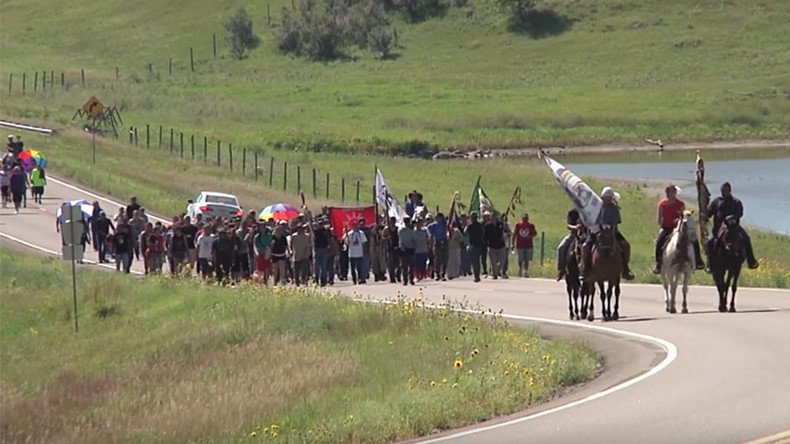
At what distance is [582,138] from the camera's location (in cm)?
9150

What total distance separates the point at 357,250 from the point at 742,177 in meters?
40.6

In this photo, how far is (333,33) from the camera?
128m

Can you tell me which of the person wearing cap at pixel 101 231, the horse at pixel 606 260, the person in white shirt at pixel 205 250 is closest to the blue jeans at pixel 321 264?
the person in white shirt at pixel 205 250

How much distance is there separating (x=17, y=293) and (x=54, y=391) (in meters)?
10.5

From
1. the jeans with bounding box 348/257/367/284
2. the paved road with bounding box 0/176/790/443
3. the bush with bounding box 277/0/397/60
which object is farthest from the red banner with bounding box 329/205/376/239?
the bush with bounding box 277/0/397/60

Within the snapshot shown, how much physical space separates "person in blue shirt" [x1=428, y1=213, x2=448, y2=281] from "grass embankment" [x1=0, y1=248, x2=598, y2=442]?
18.7 ft

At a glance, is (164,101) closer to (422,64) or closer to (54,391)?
(422,64)

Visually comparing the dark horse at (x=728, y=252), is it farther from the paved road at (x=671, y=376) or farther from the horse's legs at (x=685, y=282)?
the paved road at (x=671, y=376)

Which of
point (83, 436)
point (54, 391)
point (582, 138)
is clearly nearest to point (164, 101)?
point (582, 138)

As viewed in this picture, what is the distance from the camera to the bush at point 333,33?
416 feet

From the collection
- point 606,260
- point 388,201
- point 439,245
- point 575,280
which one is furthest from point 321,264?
point 606,260

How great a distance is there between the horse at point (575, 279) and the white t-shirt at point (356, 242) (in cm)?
929

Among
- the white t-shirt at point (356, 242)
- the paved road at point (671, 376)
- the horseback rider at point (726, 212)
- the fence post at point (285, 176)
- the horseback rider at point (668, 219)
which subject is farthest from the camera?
the fence post at point (285, 176)

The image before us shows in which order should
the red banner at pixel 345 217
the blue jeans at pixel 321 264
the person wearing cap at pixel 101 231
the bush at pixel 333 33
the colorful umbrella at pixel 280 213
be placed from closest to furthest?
the blue jeans at pixel 321 264
the red banner at pixel 345 217
the person wearing cap at pixel 101 231
the colorful umbrella at pixel 280 213
the bush at pixel 333 33
